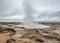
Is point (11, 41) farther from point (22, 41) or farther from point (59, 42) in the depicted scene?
point (59, 42)

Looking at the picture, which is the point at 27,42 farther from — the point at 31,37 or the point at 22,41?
the point at 31,37

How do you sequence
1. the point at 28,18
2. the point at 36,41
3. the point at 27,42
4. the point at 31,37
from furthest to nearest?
the point at 28,18
the point at 31,37
the point at 36,41
the point at 27,42

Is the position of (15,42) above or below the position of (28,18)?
below

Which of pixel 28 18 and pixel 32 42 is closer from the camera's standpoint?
pixel 32 42

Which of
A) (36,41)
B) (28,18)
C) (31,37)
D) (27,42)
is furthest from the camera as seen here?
(28,18)

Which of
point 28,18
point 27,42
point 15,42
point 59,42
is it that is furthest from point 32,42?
point 28,18

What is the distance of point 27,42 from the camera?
11.7 metres

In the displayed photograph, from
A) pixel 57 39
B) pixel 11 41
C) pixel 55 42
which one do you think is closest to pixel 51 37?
pixel 57 39

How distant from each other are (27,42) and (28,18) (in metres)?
27.7

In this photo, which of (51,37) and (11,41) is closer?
(11,41)

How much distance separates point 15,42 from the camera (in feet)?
38.7

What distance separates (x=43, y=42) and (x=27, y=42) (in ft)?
5.19

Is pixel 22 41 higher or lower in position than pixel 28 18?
lower

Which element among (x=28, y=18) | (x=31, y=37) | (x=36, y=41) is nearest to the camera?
(x=36, y=41)
